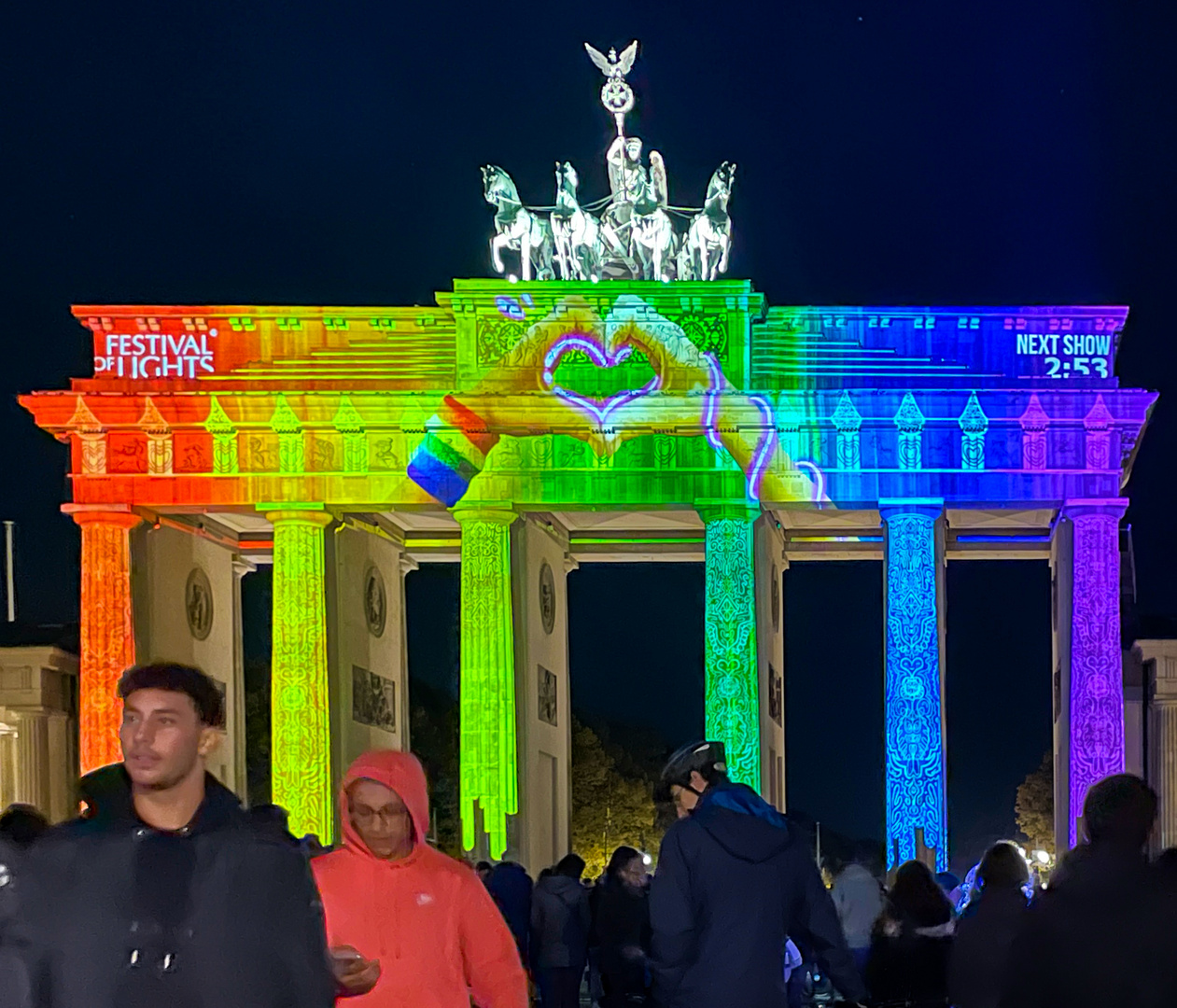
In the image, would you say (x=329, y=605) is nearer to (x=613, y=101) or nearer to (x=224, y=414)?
(x=224, y=414)

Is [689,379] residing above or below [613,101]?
below

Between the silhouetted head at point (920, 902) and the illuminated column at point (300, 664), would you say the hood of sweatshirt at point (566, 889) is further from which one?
the illuminated column at point (300, 664)

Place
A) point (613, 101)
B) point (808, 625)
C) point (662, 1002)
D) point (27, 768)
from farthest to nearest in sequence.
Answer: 1. point (808, 625)
2. point (613, 101)
3. point (27, 768)
4. point (662, 1002)

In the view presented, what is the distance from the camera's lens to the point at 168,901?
721 cm

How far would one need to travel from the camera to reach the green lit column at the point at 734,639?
48969 millimetres

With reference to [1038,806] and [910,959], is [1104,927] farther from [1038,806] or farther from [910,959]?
[1038,806]

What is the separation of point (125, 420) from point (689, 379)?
1275 centimetres

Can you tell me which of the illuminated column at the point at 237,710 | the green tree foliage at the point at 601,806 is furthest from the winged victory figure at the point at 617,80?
the green tree foliage at the point at 601,806

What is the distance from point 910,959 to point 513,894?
11.8 meters

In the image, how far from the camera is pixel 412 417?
4947 centimetres

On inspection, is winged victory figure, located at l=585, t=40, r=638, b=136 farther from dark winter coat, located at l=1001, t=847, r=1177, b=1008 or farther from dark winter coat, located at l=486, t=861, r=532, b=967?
dark winter coat, located at l=1001, t=847, r=1177, b=1008

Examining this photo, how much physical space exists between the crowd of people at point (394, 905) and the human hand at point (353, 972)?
11mm

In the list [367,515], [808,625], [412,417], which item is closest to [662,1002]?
[412,417]

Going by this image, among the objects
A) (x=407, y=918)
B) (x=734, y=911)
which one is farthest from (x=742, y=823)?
(x=407, y=918)
